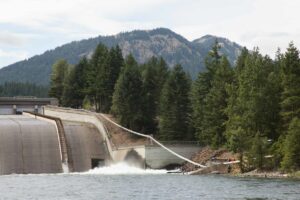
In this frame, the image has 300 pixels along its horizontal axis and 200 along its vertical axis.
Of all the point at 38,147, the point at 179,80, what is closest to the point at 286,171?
the point at 179,80

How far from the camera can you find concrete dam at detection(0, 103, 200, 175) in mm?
93438

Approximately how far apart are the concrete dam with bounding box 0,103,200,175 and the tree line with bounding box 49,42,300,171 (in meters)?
5.02

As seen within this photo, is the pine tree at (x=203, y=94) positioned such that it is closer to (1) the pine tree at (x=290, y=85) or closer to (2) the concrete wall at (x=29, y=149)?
(1) the pine tree at (x=290, y=85)

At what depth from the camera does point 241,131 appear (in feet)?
266

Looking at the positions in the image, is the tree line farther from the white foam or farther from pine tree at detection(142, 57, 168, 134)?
the white foam

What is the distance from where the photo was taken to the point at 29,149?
97500 millimetres

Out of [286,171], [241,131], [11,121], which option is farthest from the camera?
[11,121]

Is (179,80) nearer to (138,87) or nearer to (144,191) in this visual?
(138,87)

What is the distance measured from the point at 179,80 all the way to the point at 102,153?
1545 centimetres

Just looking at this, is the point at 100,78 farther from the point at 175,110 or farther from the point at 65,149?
the point at 175,110

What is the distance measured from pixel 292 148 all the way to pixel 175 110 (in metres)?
27.5

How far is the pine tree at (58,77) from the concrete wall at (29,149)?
128 ft

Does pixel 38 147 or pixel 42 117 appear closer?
pixel 38 147

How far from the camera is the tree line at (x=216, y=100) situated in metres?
79.1
